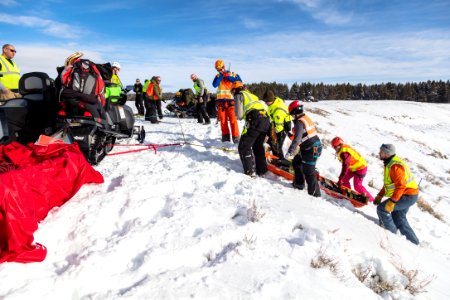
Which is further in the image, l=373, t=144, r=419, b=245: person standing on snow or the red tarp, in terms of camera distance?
l=373, t=144, r=419, b=245: person standing on snow

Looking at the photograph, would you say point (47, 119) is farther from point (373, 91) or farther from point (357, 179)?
point (373, 91)

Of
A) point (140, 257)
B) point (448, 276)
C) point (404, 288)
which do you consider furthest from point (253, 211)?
point (448, 276)

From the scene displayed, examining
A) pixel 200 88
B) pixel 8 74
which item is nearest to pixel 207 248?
pixel 8 74

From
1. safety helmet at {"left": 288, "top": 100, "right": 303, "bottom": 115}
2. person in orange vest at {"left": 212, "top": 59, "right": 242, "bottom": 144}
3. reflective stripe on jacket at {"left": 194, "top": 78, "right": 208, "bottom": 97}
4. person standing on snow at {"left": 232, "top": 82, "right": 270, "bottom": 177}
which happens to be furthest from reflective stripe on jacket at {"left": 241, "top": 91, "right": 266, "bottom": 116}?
reflective stripe on jacket at {"left": 194, "top": 78, "right": 208, "bottom": 97}

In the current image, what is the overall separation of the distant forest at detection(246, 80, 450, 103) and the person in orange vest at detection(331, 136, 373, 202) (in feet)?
230

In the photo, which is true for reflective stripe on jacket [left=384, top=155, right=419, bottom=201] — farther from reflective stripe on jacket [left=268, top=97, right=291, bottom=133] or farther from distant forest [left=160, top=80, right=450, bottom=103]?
distant forest [left=160, top=80, right=450, bottom=103]

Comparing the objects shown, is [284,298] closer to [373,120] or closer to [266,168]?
[266,168]

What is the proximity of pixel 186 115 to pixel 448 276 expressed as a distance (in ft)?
45.6

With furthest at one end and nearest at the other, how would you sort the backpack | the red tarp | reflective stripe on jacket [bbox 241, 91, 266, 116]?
1. reflective stripe on jacket [bbox 241, 91, 266, 116]
2. the backpack
3. the red tarp

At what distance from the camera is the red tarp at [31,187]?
8.96 ft

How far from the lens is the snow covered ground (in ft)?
8.27

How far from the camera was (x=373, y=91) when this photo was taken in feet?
268

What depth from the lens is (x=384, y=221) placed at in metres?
5.86

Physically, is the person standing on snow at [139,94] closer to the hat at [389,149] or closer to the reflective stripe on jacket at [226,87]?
the reflective stripe on jacket at [226,87]
